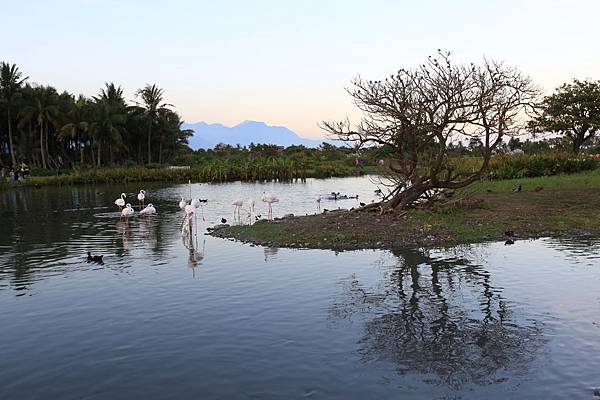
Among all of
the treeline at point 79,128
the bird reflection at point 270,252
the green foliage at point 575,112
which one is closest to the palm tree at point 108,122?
the treeline at point 79,128

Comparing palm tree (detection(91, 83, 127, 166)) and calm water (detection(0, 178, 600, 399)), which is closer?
calm water (detection(0, 178, 600, 399))

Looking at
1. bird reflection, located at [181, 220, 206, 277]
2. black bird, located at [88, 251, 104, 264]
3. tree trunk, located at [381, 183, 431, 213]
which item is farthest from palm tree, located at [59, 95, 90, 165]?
black bird, located at [88, 251, 104, 264]

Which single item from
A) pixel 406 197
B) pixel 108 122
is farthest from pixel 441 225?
pixel 108 122

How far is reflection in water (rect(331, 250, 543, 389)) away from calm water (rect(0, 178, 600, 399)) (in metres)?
0.03

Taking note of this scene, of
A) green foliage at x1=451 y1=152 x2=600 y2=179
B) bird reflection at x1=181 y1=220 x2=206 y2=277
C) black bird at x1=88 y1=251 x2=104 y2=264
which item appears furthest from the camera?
green foliage at x1=451 y1=152 x2=600 y2=179

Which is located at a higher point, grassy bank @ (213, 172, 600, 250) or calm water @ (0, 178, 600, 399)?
grassy bank @ (213, 172, 600, 250)

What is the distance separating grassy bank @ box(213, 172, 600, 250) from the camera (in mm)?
15500

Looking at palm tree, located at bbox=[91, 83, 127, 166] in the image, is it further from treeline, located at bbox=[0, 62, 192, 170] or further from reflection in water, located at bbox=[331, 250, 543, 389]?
reflection in water, located at bbox=[331, 250, 543, 389]

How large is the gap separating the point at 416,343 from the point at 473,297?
2598mm

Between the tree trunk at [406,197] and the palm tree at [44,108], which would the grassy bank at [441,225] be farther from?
the palm tree at [44,108]

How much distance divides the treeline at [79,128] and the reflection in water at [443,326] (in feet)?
189

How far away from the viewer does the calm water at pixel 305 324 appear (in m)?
6.71

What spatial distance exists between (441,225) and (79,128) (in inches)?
2206

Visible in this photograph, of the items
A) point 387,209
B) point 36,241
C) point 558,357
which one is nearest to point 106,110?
point 36,241
